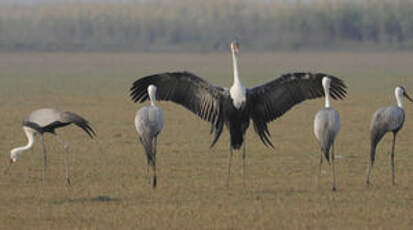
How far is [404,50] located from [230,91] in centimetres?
5594

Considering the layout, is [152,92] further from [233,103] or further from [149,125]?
[233,103]

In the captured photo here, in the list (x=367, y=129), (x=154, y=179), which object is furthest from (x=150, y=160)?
(x=367, y=129)

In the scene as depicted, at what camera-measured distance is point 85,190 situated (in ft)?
40.9

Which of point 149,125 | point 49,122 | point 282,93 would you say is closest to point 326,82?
point 282,93

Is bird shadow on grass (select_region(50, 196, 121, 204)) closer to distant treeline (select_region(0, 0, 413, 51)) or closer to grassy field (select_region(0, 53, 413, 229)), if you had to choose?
grassy field (select_region(0, 53, 413, 229))

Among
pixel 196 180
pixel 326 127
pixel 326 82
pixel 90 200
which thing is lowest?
pixel 90 200

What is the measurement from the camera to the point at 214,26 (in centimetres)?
9262

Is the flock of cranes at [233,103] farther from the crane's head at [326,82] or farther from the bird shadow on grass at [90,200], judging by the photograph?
the bird shadow on grass at [90,200]

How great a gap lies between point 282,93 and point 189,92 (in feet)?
3.94

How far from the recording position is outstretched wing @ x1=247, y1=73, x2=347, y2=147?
42.3 ft

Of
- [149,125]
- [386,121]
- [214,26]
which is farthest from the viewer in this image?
[214,26]

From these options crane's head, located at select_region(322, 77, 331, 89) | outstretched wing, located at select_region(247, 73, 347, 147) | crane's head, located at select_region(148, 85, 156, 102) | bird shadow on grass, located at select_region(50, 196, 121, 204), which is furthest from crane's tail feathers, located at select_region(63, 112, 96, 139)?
crane's head, located at select_region(322, 77, 331, 89)

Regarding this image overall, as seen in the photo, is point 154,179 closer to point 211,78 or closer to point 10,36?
point 211,78

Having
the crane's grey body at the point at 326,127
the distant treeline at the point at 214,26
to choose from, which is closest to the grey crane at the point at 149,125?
the crane's grey body at the point at 326,127
